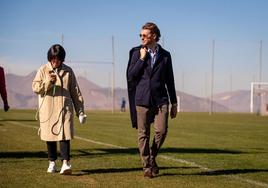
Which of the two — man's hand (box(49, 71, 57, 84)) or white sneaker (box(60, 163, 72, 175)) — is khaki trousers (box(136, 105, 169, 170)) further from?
man's hand (box(49, 71, 57, 84))

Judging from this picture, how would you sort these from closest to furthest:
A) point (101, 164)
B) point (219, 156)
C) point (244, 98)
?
point (101, 164) → point (219, 156) → point (244, 98)

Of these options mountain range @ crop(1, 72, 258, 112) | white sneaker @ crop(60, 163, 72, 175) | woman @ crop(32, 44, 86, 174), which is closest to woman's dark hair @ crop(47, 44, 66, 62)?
woman @ crop(32, 44, 86, 174)

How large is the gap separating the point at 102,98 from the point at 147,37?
140508mm

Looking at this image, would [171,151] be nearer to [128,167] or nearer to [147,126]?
[128,167]

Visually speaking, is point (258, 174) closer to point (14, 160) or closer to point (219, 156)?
point (219, 156)

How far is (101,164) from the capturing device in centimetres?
978

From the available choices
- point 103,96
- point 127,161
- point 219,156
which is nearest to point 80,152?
point 127,161

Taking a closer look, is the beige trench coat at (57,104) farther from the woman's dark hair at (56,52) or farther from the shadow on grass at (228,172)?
the shadow on grass at (228,172)

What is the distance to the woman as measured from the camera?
8.25 meters

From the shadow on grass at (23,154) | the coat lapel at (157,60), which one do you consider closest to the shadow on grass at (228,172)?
the coat lapel at (157,60)

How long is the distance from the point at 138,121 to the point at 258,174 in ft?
6.73

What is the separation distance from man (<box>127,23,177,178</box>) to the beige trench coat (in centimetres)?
83

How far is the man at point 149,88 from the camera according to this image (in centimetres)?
814

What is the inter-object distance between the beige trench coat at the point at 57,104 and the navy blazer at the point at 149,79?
2.64 ft
